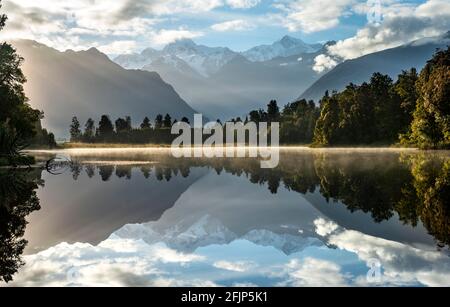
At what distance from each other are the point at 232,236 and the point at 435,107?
70002 millimetres

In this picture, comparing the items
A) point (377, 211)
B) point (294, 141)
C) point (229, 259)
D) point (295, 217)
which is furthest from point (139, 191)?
point (294, 141)

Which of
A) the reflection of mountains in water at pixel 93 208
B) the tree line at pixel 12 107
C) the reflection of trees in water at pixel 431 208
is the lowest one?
the reflection of mountains in water at pixel 93 208

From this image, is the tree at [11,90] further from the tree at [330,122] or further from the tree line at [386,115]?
the tree at [330,122]

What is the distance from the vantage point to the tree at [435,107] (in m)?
76.2

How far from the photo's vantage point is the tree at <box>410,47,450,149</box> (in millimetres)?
76250

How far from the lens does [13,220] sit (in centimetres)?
1894

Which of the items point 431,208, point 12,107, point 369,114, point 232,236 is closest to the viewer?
point 232,236

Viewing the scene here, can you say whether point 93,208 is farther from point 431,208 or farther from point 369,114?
point 369,114

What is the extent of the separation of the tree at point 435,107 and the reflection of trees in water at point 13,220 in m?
62.9

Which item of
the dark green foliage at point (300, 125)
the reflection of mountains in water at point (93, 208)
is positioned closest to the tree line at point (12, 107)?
the reflection of mountains in water at point (93, 208)

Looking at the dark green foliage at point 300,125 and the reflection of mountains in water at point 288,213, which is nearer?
the reflection of mountains in water at point 288,213

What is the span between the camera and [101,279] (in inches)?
431

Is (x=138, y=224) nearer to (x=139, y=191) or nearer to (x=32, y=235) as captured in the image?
(x=32, y=235)

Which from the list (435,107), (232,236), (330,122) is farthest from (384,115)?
(232,236)
